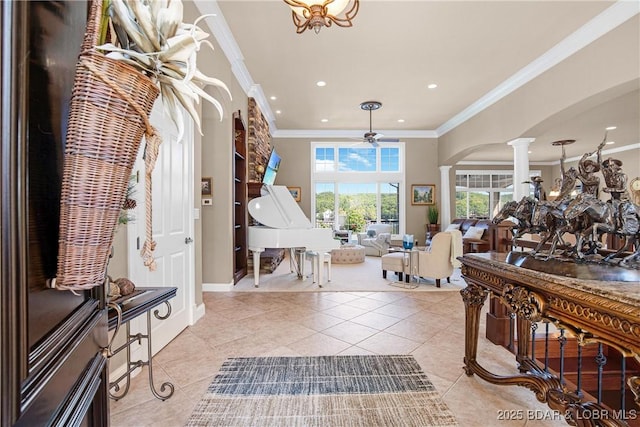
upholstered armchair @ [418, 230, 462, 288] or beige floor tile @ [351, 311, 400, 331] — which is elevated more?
upholstered armchair @ [418, 230, 462, 288]

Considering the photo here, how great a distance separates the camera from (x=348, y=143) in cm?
887

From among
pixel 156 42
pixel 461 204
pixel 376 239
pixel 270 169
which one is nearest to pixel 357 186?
pixel 376 239

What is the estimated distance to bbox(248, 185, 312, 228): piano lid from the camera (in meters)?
4.63

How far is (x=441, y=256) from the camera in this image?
471 centimetres

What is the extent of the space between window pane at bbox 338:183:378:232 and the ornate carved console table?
281 inches

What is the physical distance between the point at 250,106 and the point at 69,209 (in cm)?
546

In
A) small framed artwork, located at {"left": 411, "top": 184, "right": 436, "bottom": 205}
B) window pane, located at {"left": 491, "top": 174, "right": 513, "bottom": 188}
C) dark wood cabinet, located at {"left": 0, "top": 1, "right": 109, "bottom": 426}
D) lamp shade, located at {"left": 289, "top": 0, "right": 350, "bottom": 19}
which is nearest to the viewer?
dark wood cabinet, located at {"left": 0, "top": 1, "right": 109, "bottom": 426}

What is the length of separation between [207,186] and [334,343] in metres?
→ 2.73

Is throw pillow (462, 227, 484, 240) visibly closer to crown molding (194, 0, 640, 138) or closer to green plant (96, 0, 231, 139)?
crown molding (194, 0, 640, 138)

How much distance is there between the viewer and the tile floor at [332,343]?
1.86 m

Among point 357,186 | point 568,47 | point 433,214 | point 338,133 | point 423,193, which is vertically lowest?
point 433,214

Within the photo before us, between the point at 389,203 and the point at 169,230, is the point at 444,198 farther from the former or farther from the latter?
the point at 169,230

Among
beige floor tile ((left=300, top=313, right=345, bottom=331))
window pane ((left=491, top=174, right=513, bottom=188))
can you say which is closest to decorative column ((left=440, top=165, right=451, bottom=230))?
window pane ((left=491, top=174, right=513, bottom=188))

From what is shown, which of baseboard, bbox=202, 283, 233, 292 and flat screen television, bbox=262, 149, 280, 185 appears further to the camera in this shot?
flat screen television, bbox=262, 149, 280, 185
